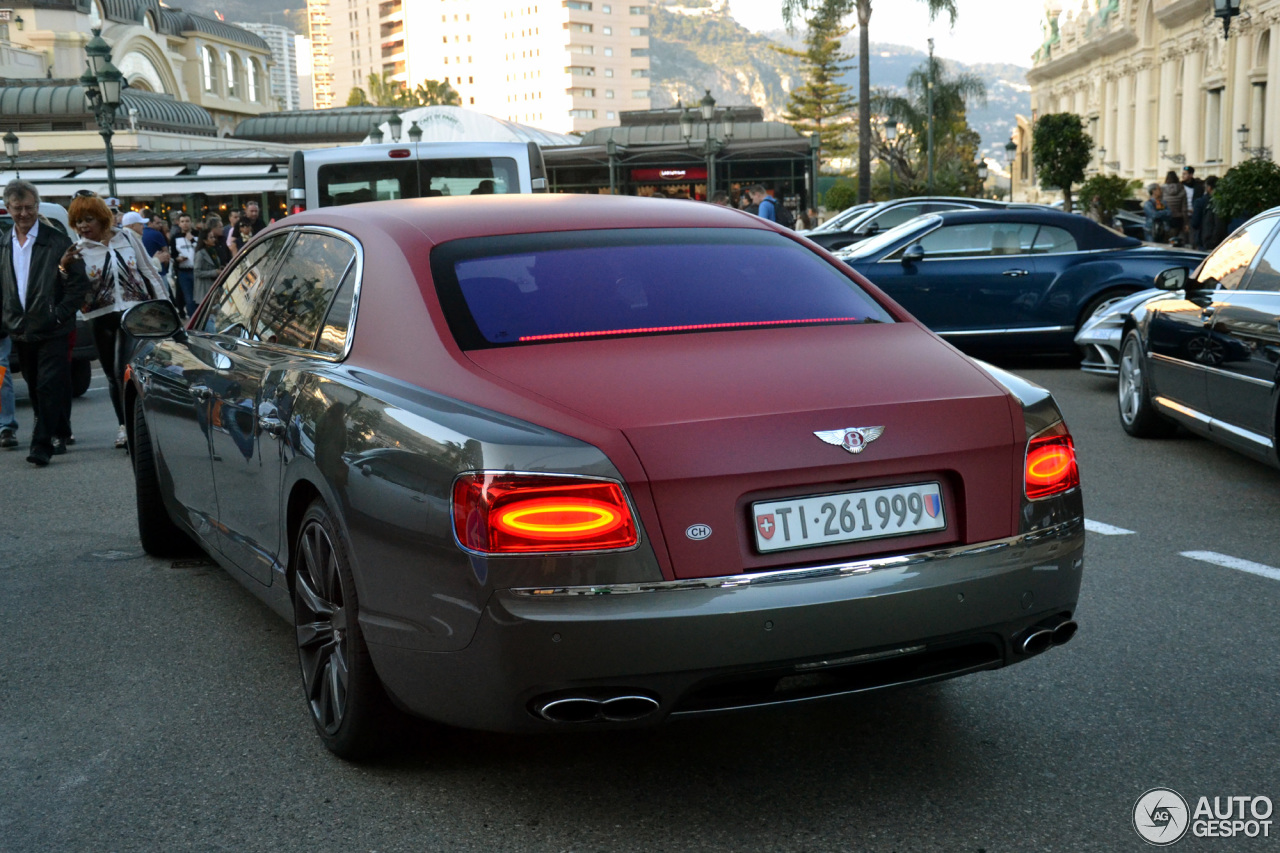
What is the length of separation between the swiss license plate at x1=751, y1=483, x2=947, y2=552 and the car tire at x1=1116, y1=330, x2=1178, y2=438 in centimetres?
621

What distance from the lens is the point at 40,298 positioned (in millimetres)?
9523

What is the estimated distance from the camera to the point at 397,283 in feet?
13.0

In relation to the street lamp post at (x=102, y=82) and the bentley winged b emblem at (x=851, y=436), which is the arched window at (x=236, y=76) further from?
the bentley winged b emblem at (x=851, y=436)

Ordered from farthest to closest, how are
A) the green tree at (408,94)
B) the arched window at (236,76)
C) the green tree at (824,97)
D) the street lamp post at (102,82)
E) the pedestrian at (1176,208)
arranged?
the green tree at (408,94), the green tree at (824,97), the arched window at (236,76), the pedestrian at (1176,208), the street lamp post at (102,82)

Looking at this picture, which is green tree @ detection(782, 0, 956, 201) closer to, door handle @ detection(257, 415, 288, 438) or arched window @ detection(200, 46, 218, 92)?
door handle @ detection(257, 415, 288, 438)

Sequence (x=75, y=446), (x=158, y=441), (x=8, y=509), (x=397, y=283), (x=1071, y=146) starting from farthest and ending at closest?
(x=1071, y=146)
(x=75, y=446)
(x=8, y=509)
(x=158, y=441)
(x=397, y=283)

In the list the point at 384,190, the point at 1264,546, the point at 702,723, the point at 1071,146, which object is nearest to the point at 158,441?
the point at 702,723

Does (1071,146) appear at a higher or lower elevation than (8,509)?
higher

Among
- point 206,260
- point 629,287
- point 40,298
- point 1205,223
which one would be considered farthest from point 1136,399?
point 1205,223

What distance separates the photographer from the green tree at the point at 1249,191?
21.5m

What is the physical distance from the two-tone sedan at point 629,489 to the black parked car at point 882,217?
16773 millimetres

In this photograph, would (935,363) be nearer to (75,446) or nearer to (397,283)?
(397,283)

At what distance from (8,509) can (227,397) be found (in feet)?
13.3

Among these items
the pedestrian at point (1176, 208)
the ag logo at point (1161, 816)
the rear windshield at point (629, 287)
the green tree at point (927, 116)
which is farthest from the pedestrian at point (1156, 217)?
the ag logo at point (1161, 816)
